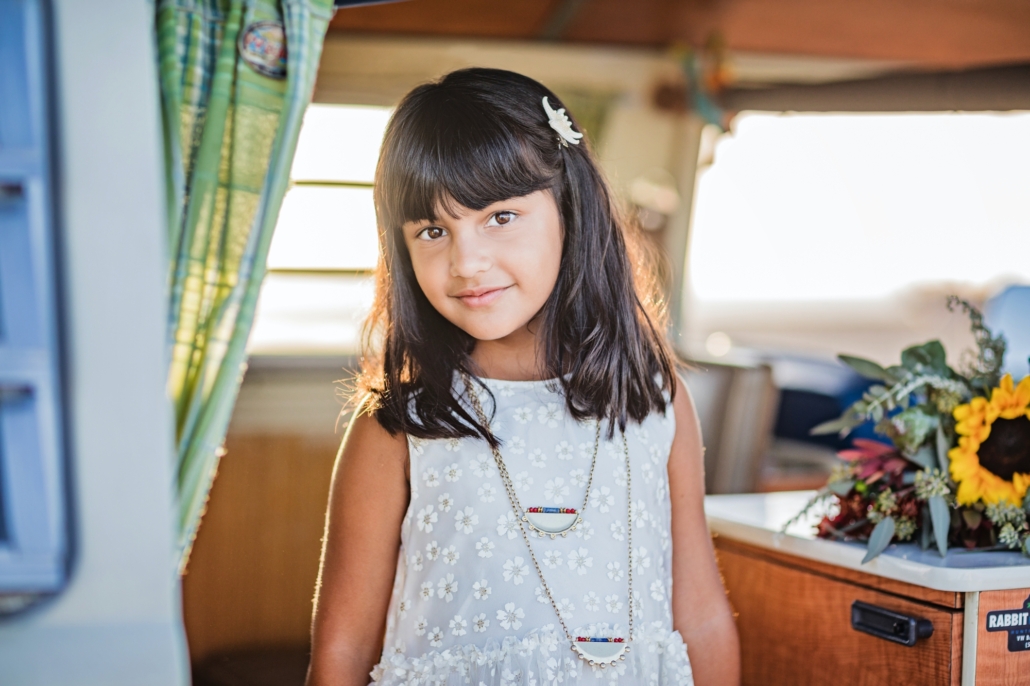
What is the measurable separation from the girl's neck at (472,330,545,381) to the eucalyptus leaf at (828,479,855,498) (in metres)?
0.58

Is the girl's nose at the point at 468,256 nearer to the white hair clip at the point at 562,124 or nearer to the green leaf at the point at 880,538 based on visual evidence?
the white hair clip at the point at 562,124

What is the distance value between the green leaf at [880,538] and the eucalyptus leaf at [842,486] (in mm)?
125

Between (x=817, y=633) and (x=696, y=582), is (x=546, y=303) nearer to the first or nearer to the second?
(x=696, y=582)

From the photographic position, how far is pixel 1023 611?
1.38 meters

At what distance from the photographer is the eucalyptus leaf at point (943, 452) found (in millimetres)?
1479

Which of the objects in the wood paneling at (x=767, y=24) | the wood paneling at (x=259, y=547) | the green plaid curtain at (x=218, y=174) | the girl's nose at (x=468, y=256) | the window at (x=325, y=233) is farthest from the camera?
the window at (x=325, y=233)

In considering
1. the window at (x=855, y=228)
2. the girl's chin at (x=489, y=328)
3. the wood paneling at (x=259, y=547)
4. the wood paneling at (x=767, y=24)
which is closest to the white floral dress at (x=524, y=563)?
the girl's chin at (x=489, y=328)

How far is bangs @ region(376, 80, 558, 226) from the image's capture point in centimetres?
124

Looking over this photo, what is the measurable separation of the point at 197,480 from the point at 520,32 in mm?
3057

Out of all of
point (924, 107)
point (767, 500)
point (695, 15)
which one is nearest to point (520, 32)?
point (695, 15)

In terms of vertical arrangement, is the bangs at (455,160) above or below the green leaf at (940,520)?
above

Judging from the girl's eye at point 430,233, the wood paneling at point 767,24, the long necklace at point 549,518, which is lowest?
the long necklace at point 549,518

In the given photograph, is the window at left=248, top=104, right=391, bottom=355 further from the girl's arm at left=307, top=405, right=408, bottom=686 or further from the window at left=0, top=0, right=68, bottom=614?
the window at left=0, top=0, right=68, bottom=614

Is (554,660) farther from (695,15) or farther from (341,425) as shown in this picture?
(695,15)
